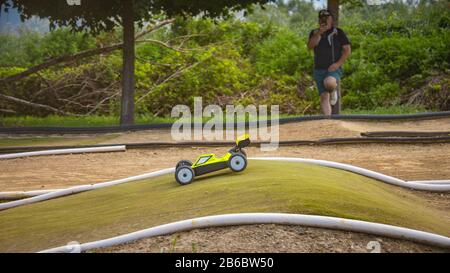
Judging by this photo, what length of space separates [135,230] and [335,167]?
3863 millimetres

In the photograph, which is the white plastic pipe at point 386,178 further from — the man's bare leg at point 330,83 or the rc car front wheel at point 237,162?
the man's bare leg at point 330,83

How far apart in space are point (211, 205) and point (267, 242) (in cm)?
113

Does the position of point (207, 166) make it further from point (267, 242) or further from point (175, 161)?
point (175, 161)

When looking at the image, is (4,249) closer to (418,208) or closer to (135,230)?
(135,230)

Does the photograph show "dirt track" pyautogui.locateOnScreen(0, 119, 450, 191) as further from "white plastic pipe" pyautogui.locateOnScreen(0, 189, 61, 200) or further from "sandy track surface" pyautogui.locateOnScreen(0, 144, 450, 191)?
"white plastic pipe" pyautogui.locateOnScreen(0, 189, 61, 200)

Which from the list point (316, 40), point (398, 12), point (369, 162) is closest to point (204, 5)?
point (316, 40)

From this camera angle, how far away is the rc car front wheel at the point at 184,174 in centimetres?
837

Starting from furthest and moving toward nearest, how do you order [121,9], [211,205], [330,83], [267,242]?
[121,9] → [330,83] → [211,205] → [267,242]

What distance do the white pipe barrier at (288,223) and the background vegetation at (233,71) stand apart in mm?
12825

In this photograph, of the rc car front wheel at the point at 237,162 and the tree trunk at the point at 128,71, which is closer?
the rc car front wheel at the point at 237,162

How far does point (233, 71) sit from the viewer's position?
21.5 m

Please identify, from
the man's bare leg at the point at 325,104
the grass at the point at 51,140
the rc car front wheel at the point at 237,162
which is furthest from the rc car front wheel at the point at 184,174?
the man's bare leg at the point at 325,104

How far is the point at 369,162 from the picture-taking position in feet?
36.3

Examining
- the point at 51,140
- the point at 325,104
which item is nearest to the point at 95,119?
the point at 51,140
